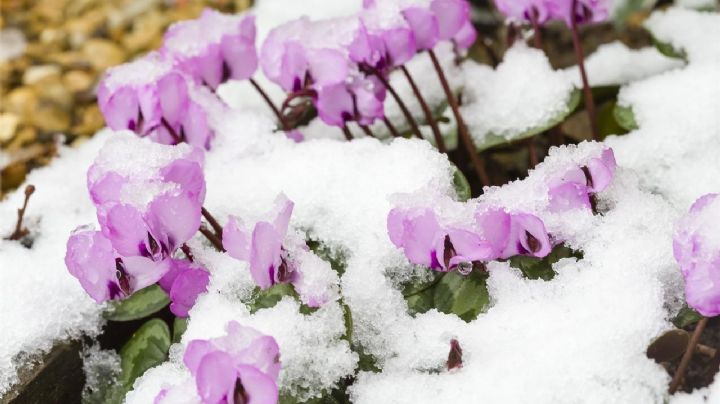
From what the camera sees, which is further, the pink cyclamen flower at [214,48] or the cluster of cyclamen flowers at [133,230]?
the pink cyclamen flower at [214,48]

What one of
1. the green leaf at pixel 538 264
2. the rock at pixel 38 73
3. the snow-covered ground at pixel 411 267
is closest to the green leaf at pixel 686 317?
the snow-covered ground at pixel 411 267

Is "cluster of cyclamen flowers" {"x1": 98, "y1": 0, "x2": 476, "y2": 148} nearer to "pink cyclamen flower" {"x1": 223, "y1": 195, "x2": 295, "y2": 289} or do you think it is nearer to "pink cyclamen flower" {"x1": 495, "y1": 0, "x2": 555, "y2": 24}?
"pink cyclamen flower" {"x1": 495, "y1": 0, "x2": 555, "y2": 24}

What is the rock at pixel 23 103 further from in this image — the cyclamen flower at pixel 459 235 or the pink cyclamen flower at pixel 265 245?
the cyclamen flower at pixel 459 235

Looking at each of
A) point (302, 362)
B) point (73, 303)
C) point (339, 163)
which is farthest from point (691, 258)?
point (73, 303)

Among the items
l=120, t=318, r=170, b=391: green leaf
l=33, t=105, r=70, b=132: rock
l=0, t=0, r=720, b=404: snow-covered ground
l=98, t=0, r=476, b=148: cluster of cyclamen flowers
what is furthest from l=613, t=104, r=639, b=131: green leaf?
l=33, t=105, r=70, b=132: rock

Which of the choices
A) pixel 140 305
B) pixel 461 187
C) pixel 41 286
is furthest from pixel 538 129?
pixel 41 286

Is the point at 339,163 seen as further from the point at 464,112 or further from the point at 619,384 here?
the point at 619,384

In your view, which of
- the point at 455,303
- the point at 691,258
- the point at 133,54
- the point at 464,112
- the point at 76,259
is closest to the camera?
the point at 691,258

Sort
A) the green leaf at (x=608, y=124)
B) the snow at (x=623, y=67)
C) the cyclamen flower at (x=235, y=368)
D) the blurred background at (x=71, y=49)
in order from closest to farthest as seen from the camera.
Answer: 1. the cyclamen flower at (x=235, y=368)
2. the green leaf at (x=608, y=124)
3. the snow at (x=623, y=67)
4. the blurred background at (x=71, y=49)
